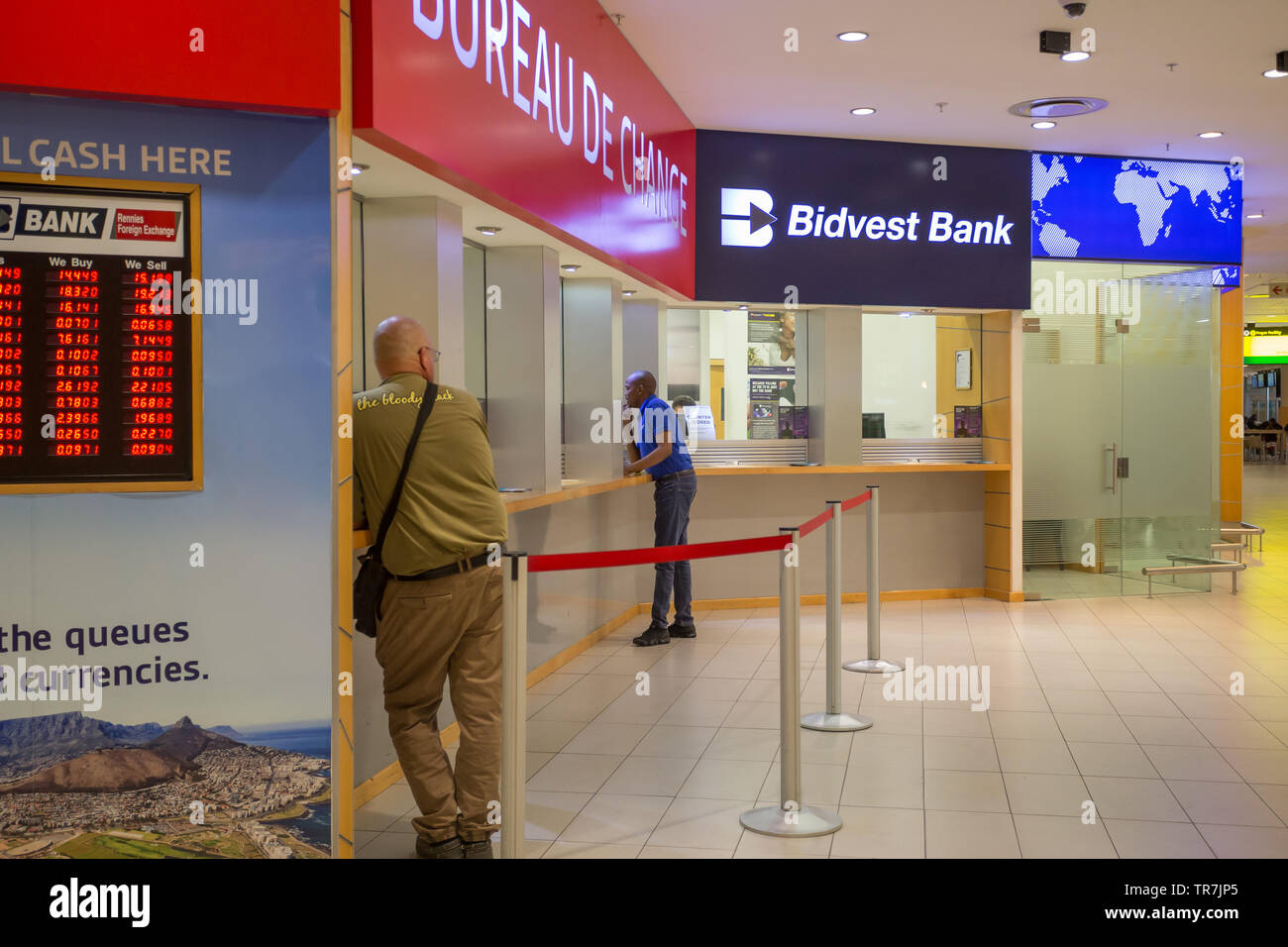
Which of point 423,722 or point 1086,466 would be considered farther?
point 1086,466

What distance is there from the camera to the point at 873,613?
20.9 feet

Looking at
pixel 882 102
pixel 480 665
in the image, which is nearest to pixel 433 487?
pixel 480 665

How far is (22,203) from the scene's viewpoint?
9.85 feet

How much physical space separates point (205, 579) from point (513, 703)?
93 cm

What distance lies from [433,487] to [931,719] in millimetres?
2948

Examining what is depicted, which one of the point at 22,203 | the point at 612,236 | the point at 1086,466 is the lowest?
the point at 1086,466

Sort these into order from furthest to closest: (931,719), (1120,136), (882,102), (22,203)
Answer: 1. (1120,136)
2. (882,102)
3. (931,719)
4. (22,203)

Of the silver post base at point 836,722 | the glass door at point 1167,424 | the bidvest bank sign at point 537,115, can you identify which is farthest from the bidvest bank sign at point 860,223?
the silver post base at point 836,722

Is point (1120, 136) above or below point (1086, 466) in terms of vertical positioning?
above

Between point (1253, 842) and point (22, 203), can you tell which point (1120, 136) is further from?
point (22, 203)

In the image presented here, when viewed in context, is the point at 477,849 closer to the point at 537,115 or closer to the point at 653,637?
the point at 537,115

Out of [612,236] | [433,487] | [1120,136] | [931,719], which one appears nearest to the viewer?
[433,487]

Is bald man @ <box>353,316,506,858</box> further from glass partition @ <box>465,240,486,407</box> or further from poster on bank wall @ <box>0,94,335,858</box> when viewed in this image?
glass partition @ <box>465,240,486,407</box>

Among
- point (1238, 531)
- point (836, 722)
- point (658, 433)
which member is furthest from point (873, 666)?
point (1238, 531)
